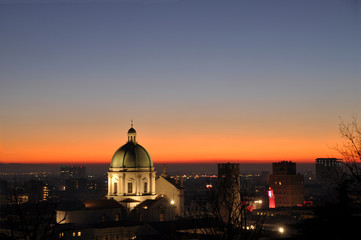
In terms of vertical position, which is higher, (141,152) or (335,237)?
(141,152)

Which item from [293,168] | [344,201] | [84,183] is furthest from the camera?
[84,183]

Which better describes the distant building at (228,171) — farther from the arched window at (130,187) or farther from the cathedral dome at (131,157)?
the arched window at (130,187)

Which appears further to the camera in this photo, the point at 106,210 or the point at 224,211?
the point at 224,211

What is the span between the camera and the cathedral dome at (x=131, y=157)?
210 feet

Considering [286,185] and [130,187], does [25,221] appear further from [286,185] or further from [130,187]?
[286,185]

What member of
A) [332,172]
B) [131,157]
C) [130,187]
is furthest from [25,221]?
[332,172]

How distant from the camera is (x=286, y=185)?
135375 mm

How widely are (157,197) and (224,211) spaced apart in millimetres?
8169

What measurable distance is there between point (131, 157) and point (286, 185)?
7778cm

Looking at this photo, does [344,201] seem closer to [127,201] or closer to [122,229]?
[122,229]

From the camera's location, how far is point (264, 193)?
143 metres

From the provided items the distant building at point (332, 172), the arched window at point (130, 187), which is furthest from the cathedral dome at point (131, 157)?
the distant building at point (332, 172)

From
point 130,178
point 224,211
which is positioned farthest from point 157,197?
point 224,211

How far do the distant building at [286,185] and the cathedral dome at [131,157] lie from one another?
236 feet
